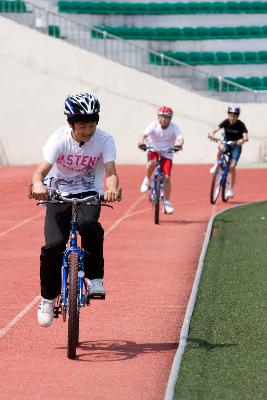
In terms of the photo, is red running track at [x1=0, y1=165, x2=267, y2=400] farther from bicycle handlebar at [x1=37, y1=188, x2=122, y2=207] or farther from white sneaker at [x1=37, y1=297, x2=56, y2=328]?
bicycle handlebar at [x1=37, y1=188, x2=122, y2=207]

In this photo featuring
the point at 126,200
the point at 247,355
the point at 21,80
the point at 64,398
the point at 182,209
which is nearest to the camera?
the point at 64,398

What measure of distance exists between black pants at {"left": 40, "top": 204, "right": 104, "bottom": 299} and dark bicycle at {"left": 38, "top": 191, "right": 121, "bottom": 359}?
92mm

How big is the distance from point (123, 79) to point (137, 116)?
1.12 m

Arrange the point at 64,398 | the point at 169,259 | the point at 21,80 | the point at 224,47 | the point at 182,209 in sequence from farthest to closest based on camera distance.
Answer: the point at 224,47, the point at 21,80, the point at 182,209, the point at 169,259, the point at 64,398

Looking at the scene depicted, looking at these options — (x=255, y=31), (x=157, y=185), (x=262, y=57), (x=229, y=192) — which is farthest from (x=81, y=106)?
(x=255, y=31)

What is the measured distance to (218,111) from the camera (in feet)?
101

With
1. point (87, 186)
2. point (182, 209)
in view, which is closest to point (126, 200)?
point (182, 209)

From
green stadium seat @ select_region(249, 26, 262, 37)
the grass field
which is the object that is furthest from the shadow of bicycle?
green stadium seat @ select_region(249, 26, 262, 37)

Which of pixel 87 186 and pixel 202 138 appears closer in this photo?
pixel 87 186

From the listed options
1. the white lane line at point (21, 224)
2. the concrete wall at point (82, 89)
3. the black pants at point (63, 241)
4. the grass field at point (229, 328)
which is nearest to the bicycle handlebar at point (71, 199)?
the black pants at point (63, 241)

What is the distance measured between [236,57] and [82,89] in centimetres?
554

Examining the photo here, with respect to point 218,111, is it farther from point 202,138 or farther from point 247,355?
point 247,355

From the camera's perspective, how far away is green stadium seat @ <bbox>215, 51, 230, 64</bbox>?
33.5 metres

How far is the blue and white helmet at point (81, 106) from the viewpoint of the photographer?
762 centimetres
